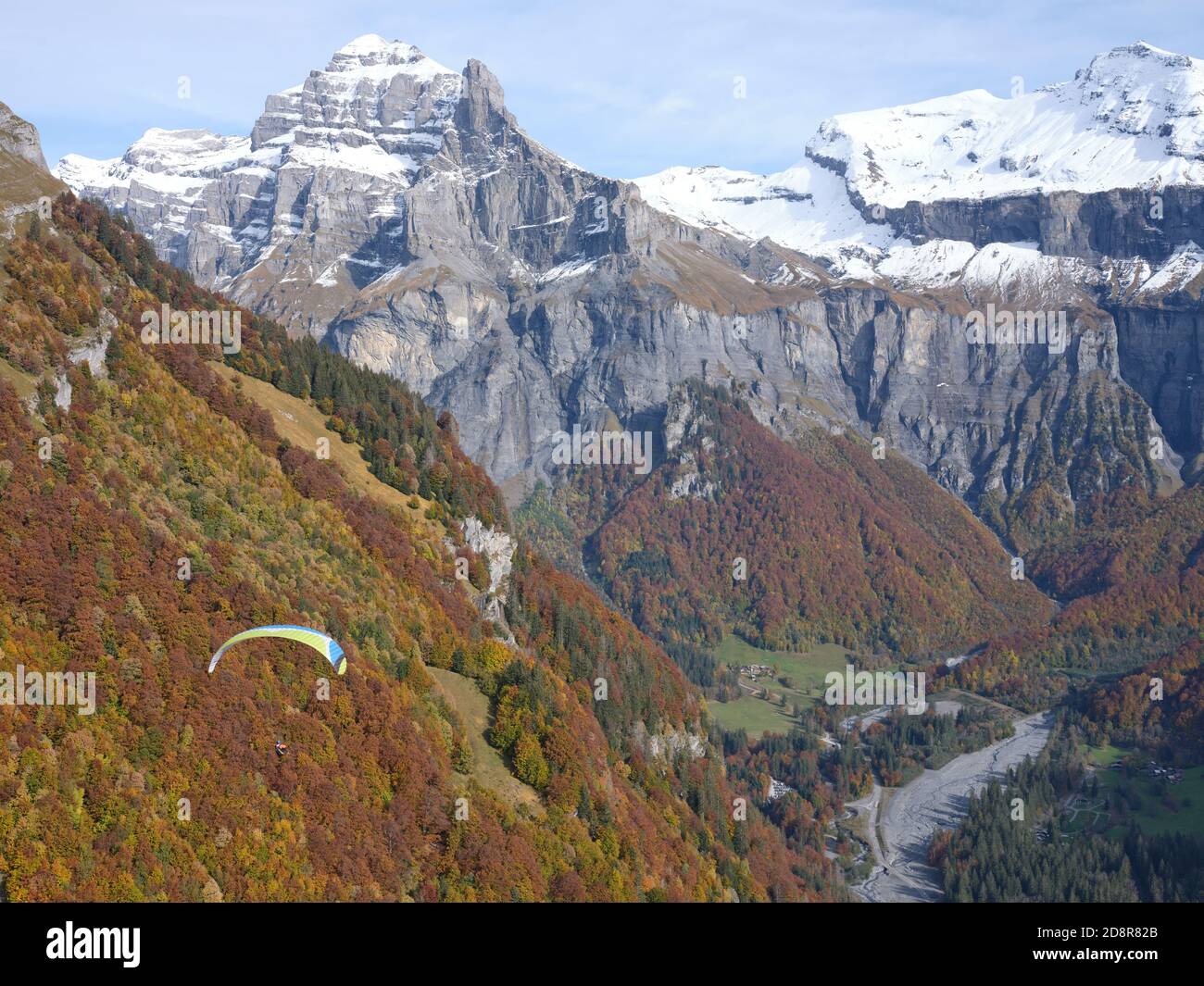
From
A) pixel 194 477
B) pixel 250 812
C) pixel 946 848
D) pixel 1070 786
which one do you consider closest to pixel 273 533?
pixel 194 477

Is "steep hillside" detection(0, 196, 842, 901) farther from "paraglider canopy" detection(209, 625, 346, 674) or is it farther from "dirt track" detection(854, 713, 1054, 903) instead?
"dirt track" detection(854, 713, 1054, 903)

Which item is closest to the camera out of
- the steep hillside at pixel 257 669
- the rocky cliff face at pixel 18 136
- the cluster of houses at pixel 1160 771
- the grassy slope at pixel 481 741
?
the steep hillside at pixel 257 669

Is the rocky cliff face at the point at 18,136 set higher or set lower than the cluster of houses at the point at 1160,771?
higher

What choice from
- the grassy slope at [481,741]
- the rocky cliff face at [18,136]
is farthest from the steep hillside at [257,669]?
the rocky cliff face at [18,136]

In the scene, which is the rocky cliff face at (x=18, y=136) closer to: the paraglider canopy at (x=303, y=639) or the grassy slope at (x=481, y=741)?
the grassy slope at (x=481, y=741)

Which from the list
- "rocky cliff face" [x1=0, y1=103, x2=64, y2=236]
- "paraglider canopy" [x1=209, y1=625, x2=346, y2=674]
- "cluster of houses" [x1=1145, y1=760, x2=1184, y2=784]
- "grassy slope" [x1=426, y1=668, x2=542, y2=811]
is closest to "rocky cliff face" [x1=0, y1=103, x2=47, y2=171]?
"rocky cliff face" [x1=0, y1=103, x2=64, y2=236]

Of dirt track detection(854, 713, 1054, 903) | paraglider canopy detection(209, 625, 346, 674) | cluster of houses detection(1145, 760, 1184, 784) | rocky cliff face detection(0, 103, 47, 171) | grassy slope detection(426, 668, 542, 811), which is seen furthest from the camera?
cluster of houses detection(1145, 760, 1184, 784)

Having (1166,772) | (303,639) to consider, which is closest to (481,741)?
(303,639)

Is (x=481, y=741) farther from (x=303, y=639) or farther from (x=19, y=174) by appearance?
(x=19, y=174)

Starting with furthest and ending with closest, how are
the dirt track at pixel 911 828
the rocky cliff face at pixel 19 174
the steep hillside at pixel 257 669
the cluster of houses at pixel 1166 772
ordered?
the cluster of houses at pixel 1166 772
the dirt track at pixel 911 828
the rocky cliff face at pixel 19 174
the steep hillside at pixel 257 669
